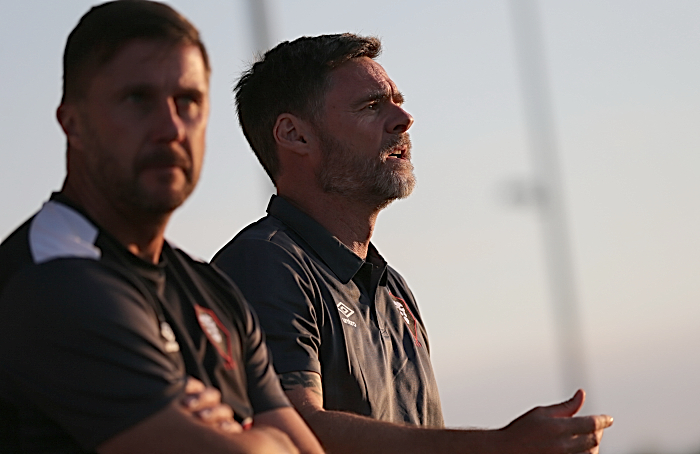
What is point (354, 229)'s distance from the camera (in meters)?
4.10

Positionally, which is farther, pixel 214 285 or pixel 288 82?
pixel 288 82

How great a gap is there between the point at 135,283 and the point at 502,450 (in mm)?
1681

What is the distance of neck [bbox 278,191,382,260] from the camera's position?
4.06 m

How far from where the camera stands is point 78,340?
196 centimetres

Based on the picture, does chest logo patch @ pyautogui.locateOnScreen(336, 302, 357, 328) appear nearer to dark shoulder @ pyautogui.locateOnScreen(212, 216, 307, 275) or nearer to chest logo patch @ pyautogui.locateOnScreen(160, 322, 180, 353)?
dark shoulder @ pyautogui.locateOnScreen(212, 216, 307, 275)

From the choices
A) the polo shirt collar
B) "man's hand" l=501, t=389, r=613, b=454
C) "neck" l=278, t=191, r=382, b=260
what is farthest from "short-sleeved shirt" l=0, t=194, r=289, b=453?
"neck" l=278, t=191, r=382, b=260

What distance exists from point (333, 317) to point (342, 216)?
0.63 meters

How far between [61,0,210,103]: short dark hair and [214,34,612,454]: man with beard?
53.0 inches

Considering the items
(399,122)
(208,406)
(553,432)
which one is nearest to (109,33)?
(208,406)

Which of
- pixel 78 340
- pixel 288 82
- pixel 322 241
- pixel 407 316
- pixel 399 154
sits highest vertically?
pixel 288 82

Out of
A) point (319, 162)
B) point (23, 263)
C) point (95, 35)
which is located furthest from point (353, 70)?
point (23, 263)

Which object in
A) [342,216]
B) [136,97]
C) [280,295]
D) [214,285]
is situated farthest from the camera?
[342,216]

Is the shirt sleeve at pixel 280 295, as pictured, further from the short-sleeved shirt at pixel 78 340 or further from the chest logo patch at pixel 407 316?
the short-sleeved shirt at pixel 78 340

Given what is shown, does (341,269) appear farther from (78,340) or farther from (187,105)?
(78,340)
